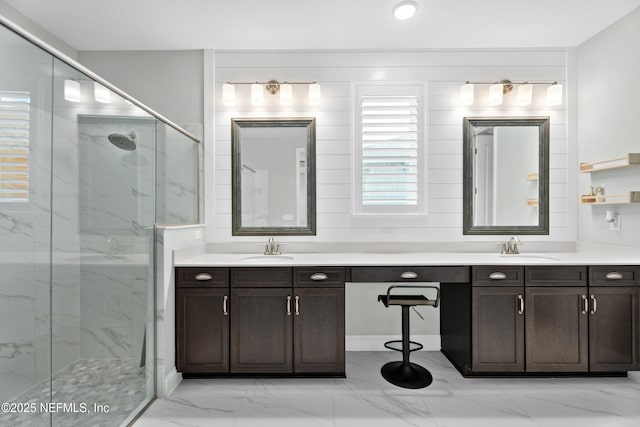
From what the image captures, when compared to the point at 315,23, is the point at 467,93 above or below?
below

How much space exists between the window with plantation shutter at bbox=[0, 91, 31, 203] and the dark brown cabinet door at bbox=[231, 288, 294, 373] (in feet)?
4.93

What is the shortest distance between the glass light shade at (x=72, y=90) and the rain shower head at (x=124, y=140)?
28 centimetres

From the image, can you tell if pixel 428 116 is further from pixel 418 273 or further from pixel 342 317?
pixel 342 317

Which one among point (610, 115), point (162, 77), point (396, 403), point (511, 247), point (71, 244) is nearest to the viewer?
point (71, 244)

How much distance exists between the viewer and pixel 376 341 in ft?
10.8

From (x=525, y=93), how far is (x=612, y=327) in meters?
1.96

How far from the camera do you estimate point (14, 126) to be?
4.57ft

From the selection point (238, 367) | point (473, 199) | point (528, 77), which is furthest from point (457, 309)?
point (528, 77)

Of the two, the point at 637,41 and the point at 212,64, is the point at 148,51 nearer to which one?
the point at 212,64

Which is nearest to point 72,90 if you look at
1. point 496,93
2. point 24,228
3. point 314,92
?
point 24,228

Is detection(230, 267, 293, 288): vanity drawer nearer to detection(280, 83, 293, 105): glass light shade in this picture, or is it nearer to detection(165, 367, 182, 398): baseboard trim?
detection(165, 367, 182, 398): baseboard trim

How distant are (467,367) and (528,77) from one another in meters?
2.53

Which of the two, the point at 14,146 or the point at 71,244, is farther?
the point at 71,244

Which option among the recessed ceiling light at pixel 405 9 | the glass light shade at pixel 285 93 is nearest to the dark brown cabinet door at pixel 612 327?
the recessed ceiling light at pixel 405 9
